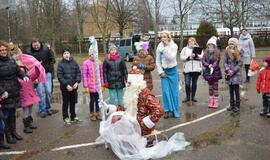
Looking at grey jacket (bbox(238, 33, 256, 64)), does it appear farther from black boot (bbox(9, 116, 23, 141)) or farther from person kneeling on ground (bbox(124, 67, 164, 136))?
black boot (bbox(9, 116, 23, 141))

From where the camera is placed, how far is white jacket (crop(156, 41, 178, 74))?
570 cm

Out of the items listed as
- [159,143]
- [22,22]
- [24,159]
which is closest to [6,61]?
[24,159]

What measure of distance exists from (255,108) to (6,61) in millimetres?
5952

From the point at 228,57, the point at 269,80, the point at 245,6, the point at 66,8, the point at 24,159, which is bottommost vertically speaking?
the point at 24,159

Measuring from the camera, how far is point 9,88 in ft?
15.5

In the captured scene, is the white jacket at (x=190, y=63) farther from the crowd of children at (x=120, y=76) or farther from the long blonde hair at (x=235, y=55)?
the long blonde hair at (x=235, y=55)

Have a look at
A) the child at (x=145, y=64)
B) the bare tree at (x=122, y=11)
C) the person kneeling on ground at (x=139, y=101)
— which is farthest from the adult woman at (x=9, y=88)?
the bare tree at (x=122, y=11)

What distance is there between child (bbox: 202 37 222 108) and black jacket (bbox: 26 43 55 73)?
4170 mm

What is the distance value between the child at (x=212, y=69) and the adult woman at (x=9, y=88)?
4.47 metres

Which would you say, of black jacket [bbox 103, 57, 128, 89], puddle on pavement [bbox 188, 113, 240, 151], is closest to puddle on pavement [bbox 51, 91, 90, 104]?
black jacket [bbox 103, 57, 128, 89]

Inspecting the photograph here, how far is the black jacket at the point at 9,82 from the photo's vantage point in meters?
4.65

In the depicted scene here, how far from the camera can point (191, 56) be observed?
6.95 metres

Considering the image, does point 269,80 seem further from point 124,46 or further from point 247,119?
point 124,46

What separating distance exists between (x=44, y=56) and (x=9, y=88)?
1891 millimetres
